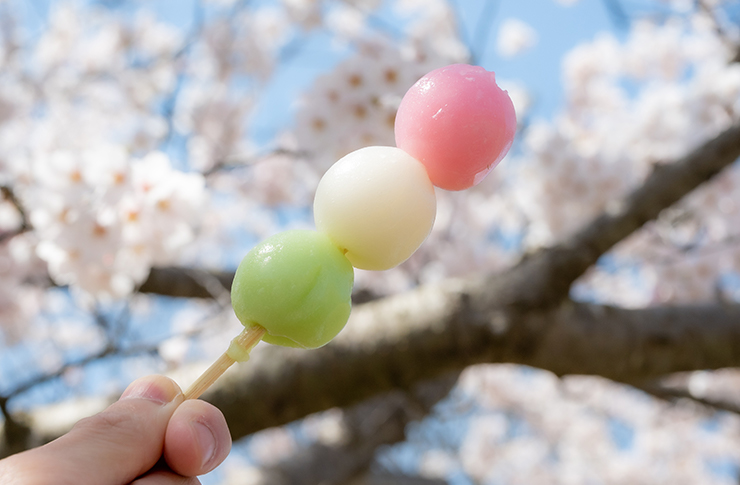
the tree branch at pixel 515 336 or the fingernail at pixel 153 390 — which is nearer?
the fingernail at pixel 153 390

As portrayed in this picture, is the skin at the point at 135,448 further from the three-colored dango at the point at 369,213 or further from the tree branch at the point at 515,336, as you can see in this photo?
the tree branch at the point at 515,336

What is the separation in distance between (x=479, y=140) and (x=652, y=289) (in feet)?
10.2

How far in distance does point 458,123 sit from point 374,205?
14 centimetres

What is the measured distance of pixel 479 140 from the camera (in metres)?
0.60

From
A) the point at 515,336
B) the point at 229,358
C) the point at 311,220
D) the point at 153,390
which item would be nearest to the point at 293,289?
the point at 229,358

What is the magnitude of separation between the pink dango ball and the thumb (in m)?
0.42

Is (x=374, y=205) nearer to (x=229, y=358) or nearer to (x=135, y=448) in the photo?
(x=229, y=358)

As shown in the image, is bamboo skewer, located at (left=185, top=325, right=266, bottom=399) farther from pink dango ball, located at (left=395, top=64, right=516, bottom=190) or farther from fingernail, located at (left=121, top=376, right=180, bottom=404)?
pink dango ball, located at (left=395, top=64, right=516, bottom=190)

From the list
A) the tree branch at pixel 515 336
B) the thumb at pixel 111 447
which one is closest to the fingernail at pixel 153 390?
the thumb at pixel 111 447

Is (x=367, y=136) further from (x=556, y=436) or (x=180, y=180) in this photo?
(x=556, y=436)

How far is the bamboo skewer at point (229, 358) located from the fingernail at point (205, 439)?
0.11 feet

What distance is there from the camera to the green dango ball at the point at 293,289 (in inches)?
21.5

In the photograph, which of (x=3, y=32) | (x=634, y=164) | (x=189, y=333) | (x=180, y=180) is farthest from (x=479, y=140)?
(x=3, y=32)

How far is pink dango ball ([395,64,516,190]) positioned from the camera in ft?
1.95
